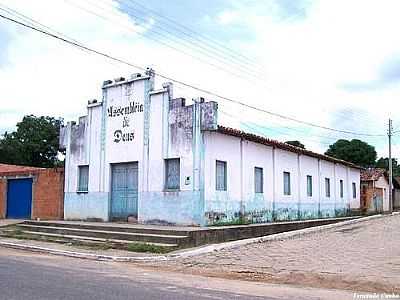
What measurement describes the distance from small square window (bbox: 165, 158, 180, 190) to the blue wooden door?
9289 millimetres

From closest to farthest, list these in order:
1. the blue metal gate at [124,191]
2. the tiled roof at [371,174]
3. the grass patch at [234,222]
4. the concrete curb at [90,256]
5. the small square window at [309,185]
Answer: the concrete curb at [90,256], the grass patch at [234,222], the blue metal gate at [124,191], the small square window at [309,185], the tiled roof at [371,174]

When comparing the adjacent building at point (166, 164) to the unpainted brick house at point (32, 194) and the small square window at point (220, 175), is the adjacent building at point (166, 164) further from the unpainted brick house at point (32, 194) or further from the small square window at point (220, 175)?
the unpainted brick house at point (32, 194)

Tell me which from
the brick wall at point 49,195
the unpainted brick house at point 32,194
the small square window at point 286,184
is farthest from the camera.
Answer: the small square window at point 286,184

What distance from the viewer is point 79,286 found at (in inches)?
352

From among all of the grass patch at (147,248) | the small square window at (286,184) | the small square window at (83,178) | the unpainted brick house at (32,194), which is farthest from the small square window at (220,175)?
the unpainted brick house at (32,194)

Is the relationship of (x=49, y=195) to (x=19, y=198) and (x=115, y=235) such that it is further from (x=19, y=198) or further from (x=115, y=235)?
(x=115, y=235)

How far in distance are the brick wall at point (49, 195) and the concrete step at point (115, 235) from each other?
3.20 metres

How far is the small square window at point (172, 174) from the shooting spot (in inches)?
762

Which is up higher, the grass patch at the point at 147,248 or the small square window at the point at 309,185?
the small square window at the point at 309,185

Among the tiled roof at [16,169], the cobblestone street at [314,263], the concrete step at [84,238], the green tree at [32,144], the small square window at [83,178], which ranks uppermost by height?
the green tree at [32,144]

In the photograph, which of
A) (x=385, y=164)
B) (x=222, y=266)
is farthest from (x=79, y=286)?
(x=385, y=164)

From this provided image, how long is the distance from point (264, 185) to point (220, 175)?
3.62m

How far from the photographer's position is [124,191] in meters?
21.0

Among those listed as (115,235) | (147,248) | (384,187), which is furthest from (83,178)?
(384,187)
